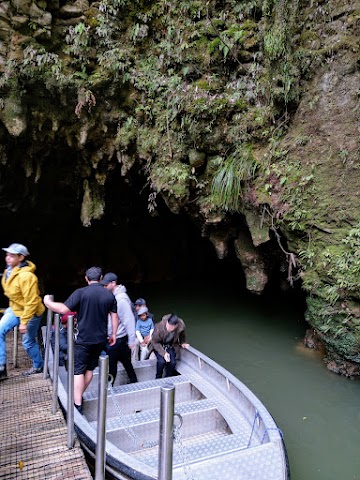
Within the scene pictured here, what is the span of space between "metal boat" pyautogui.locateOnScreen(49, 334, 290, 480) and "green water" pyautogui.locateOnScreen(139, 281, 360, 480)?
36.4 inches

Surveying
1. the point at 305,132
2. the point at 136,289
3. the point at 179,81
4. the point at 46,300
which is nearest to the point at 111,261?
the point at 136,289

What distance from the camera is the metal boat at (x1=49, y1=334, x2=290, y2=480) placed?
330 centimetres

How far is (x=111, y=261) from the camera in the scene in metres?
15.1

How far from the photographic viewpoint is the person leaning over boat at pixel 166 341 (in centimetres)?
530

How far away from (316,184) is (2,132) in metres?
6.46

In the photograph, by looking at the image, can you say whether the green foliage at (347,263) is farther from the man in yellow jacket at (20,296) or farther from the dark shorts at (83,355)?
the man in yellow jacket at (20,296)

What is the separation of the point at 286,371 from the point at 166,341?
2.97 meters

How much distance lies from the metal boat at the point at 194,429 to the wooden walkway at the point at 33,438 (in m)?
0.29

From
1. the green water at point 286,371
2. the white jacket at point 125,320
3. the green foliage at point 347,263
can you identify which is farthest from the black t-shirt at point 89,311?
the green foliage at point 347,263

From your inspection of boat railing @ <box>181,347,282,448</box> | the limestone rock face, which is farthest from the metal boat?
the limestone rock face

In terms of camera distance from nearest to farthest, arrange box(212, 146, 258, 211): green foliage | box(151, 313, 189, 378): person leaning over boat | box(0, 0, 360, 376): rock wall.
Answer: box(151, 313, 189, 378): person leaning over boat
box(0, 0, 360, 376): rock wall
box(212, 146, 258, 211): green foliage

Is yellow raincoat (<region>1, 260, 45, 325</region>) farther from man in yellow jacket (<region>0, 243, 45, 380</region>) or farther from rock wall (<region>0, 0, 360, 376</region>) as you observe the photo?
rock wall (<region>0, 0, 360, 376</region>)

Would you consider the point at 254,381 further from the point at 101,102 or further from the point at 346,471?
the point at 101,102

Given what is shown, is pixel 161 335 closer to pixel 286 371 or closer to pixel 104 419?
pixel 104 419
